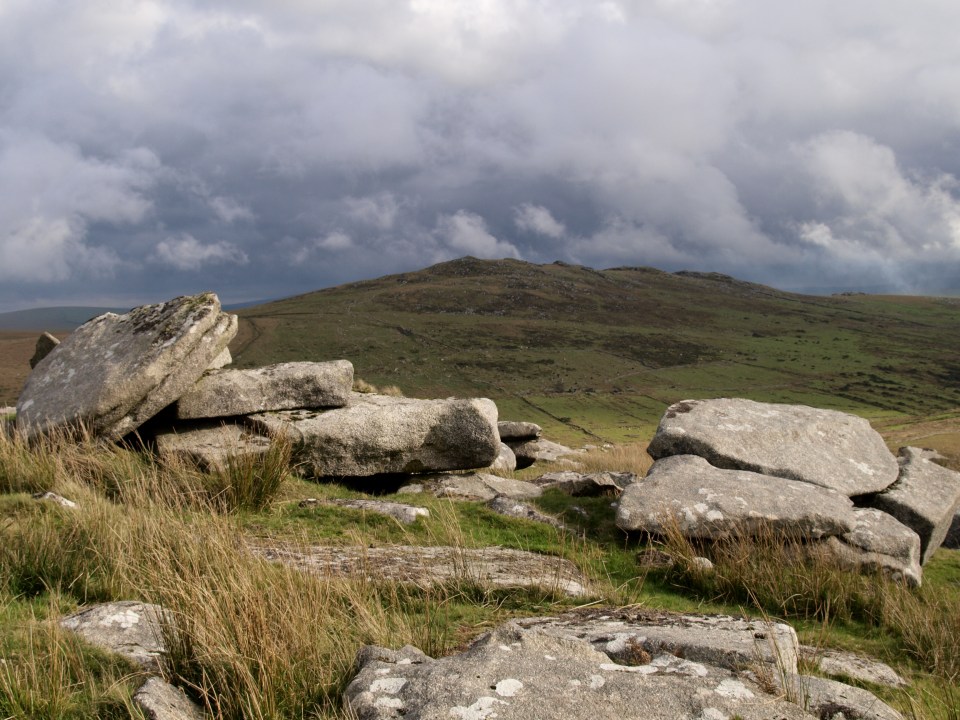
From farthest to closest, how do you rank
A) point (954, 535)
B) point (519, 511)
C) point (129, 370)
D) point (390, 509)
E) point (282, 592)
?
point (954, 535)
point (129, 370)
point (519, 511)
point (390, 509)
point (282, 592)

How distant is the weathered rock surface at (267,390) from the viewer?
12.9m

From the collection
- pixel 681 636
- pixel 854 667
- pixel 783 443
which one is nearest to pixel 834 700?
pixel 681 636

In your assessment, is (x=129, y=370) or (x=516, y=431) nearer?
(x=129, y=370)

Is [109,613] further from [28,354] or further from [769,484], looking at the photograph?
[28,354]

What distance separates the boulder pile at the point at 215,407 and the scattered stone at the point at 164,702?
7.46m

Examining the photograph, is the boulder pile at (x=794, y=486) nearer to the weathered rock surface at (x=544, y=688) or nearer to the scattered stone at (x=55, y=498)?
the weathered rock surface at (x=544, y=688)

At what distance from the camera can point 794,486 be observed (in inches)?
401

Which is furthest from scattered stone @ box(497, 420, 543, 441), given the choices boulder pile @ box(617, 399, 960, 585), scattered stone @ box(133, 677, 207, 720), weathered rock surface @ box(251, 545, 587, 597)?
scattered stone @ box(133, 677, 207, 720)

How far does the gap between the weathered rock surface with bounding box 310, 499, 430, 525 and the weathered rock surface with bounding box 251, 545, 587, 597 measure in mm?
1391

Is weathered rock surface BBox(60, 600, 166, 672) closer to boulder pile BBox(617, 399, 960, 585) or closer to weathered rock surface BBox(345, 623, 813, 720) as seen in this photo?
weathered rock surface BBox(345, 623, 813, 720)

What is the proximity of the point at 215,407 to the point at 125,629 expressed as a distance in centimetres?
855

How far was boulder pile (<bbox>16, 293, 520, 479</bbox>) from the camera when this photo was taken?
11.9 metres

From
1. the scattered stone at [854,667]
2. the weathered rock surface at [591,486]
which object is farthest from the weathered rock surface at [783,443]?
the scattered stone at [854,667]

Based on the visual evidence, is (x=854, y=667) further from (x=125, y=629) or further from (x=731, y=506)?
(x=125, y=629)
